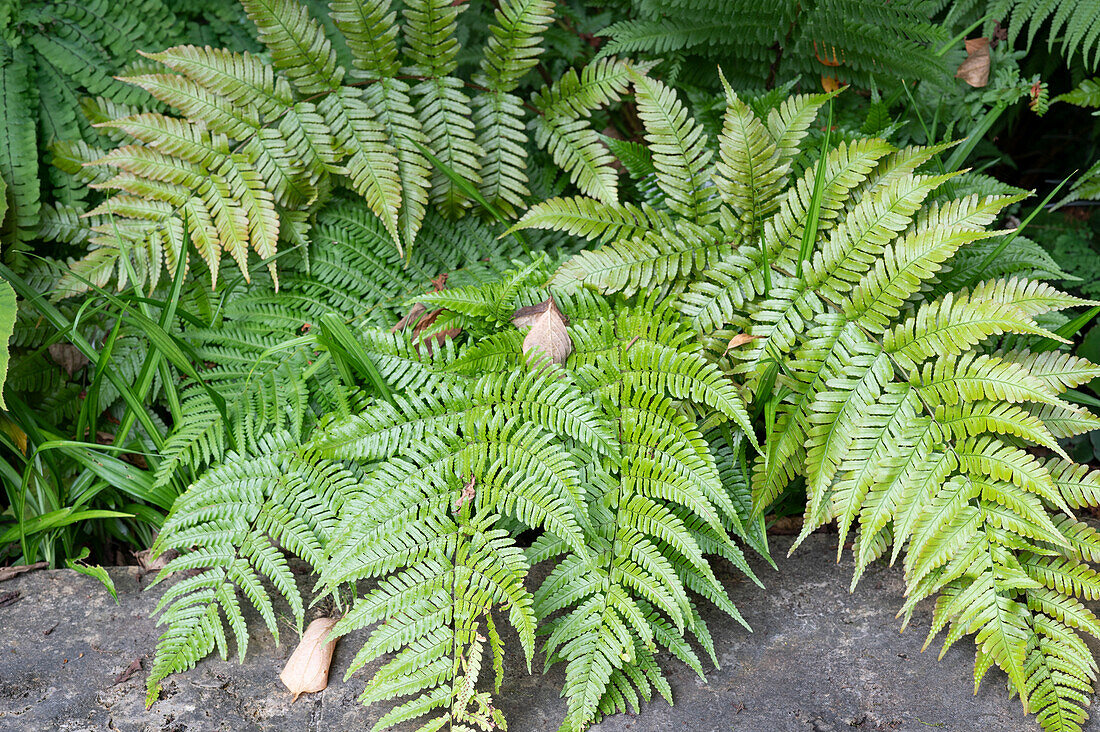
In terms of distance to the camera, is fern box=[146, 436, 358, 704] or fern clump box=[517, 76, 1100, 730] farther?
fern box=[146, 436, 358, 704]

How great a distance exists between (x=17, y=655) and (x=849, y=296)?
8.65 feet

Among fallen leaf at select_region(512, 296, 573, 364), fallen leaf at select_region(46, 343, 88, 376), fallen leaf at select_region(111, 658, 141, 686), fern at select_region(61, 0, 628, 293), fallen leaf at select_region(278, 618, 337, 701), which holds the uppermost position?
fern at select_region(61, 0, 628, 293)

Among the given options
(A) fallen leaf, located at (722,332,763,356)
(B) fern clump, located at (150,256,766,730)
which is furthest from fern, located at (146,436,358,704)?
(A) fallen leaf, located at (722,332,763,356)

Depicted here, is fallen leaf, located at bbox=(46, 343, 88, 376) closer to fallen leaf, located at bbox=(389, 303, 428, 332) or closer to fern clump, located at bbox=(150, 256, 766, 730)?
fern clump, located at bbox=(150, 256, 766, 730)

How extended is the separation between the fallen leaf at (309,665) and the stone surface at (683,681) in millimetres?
29

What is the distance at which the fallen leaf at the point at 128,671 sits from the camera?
6.67 ft

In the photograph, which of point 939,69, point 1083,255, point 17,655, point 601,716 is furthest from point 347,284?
point 1083,255

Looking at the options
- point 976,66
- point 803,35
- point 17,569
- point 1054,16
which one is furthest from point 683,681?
point 1054,16

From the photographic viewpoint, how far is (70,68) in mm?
2801

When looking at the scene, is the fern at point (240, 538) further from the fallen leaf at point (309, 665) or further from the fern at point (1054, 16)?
the fern at point (1054, 16)

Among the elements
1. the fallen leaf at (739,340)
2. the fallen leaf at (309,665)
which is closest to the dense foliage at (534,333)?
the fallen leaf at (739,340)

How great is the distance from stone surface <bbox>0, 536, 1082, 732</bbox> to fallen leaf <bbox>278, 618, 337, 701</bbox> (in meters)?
0.03

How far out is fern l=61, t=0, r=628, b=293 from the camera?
252 centimetres

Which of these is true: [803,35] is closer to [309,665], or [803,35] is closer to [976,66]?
[976,66]
